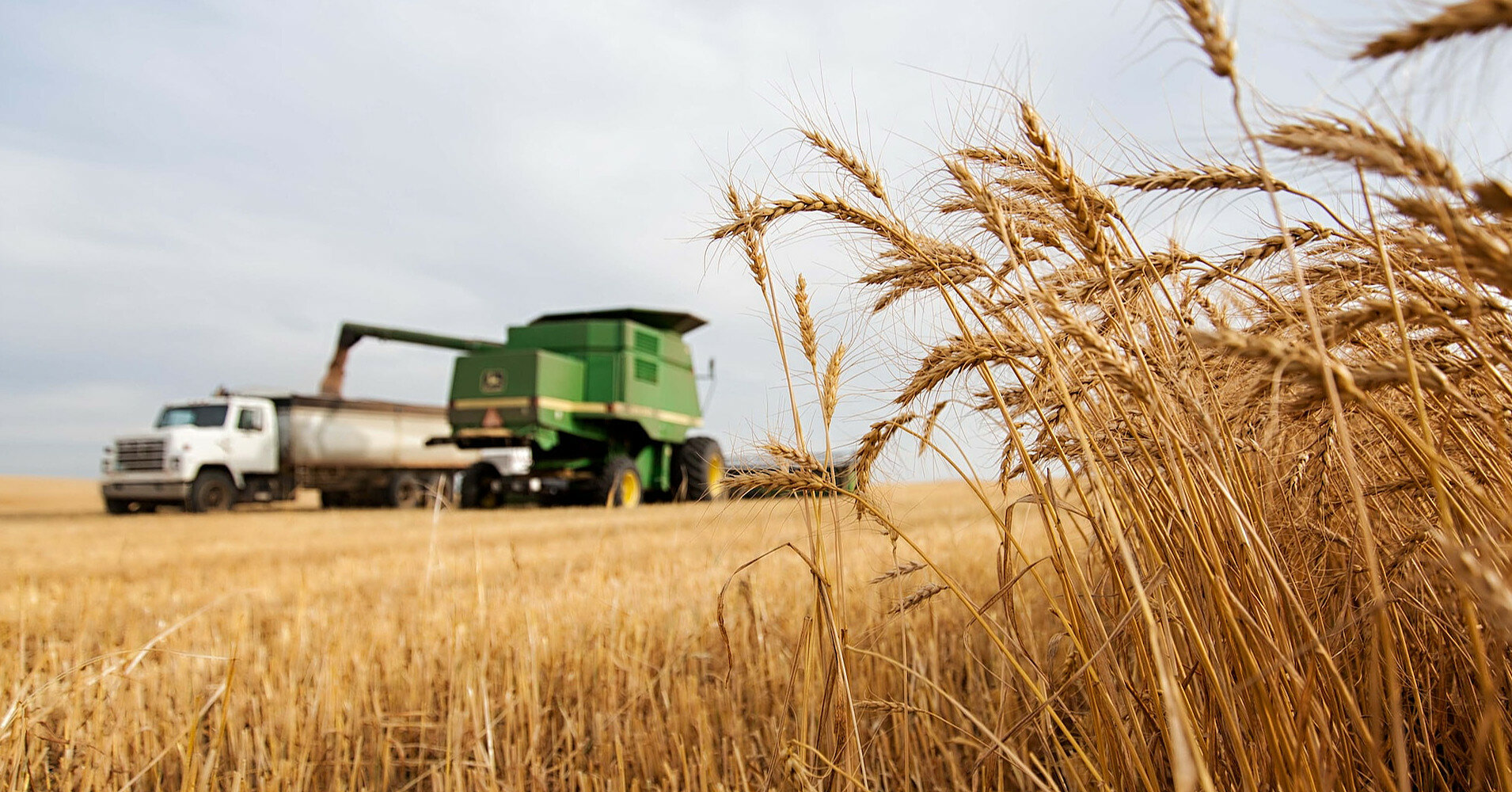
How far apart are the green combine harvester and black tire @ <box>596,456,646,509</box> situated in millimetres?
26

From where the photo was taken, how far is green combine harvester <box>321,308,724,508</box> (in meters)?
13.0

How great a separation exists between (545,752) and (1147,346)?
75.8 inches

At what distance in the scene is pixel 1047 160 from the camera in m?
1.22

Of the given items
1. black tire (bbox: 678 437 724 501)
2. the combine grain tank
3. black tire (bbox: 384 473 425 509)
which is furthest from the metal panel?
black tire (bbox: 678 437 724 501)

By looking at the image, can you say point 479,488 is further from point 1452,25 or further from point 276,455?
point 1452,25

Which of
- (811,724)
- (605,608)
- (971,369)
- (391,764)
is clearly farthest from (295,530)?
(971,369)

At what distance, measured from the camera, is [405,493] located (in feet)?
63.4

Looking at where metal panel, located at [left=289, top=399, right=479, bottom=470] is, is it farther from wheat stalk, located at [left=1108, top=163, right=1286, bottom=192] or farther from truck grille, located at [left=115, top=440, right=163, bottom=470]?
wheat stalk, located at [left=1108, top=163, right=1286, bottom=192]

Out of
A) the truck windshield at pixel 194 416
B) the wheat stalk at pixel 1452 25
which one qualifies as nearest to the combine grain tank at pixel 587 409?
the truck windshield at pixel 194 416

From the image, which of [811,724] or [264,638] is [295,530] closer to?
[264,638]

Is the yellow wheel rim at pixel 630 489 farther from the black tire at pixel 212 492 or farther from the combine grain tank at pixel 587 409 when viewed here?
the black tire at pixel 212 492

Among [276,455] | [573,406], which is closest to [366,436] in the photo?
[276,455]

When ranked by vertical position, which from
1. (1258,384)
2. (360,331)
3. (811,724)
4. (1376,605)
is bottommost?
(811,724)

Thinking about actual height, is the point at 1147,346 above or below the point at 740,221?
below
